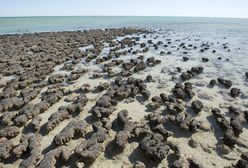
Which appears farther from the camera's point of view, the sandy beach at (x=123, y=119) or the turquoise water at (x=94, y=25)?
the turquoise water at (x=94, y=25)

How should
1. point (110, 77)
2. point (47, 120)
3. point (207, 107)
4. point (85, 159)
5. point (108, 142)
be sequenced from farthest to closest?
point (110, 77), point (207, 107), point (47, 120), point (108, 142), point (85, 159)

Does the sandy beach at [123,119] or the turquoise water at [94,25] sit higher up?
the sandy beach at [123,119]

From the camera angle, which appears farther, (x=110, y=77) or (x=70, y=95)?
(x=110, y=77)

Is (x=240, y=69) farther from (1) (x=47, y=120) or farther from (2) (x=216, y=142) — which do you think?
(1) (x=47, y=120)

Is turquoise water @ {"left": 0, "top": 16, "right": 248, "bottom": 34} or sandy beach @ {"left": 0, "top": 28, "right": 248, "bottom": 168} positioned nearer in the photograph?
sandy beach @ {"left": 0, "top": 28, "right": 248, "bottom": 168}

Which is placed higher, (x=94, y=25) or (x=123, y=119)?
(x=123, y=119)

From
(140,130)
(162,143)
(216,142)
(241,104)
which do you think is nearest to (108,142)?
(140,130)

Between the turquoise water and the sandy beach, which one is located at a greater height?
the sandy beach

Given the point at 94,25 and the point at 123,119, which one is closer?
the point at 123,119

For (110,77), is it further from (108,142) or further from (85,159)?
(85,159)

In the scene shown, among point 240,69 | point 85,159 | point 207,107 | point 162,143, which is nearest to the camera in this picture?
point 85,159

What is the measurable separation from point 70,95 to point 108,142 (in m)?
4.56

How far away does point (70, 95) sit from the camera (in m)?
12.0

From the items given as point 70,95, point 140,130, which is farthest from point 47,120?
point 140,130
